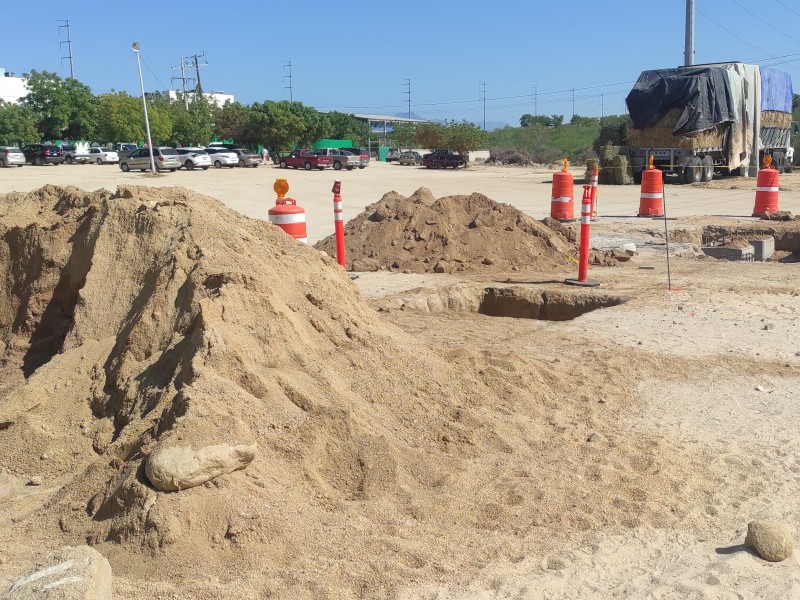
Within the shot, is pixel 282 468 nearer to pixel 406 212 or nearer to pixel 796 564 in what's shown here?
pixel 796 564

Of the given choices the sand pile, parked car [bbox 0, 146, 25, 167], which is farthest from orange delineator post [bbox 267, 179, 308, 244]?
parked car [bbox 0, 146, 25, 167]

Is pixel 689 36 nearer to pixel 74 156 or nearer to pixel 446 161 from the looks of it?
pixel 446 161

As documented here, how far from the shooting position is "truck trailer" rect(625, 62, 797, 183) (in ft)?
86.1

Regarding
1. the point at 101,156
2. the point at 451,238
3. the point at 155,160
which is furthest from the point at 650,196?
the point at 101,156

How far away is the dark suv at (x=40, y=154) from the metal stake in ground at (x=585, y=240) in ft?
155

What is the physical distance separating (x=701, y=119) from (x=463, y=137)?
40227 millimetres

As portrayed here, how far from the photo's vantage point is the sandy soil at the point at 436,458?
351 centimetres

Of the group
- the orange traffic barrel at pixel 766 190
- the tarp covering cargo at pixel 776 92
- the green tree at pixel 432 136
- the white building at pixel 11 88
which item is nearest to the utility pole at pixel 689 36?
the tarp covering cargo at pixel 776 92

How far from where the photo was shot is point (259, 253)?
5734 mm

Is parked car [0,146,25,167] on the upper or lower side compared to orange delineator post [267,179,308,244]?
upper

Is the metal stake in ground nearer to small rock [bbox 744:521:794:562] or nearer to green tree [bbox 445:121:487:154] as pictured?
small rock [bbox 744:521:794:562]

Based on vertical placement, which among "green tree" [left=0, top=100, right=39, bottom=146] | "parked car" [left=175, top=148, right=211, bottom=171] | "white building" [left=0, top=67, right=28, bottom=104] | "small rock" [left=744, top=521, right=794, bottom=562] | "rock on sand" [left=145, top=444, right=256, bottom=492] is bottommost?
"small rock" [left=744, top=521, right=794, bottom=562]

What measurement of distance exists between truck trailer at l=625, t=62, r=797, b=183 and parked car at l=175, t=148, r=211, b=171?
25680 mm

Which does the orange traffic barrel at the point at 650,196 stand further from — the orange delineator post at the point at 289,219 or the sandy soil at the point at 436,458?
the orange delineator post at the point at 289,219
